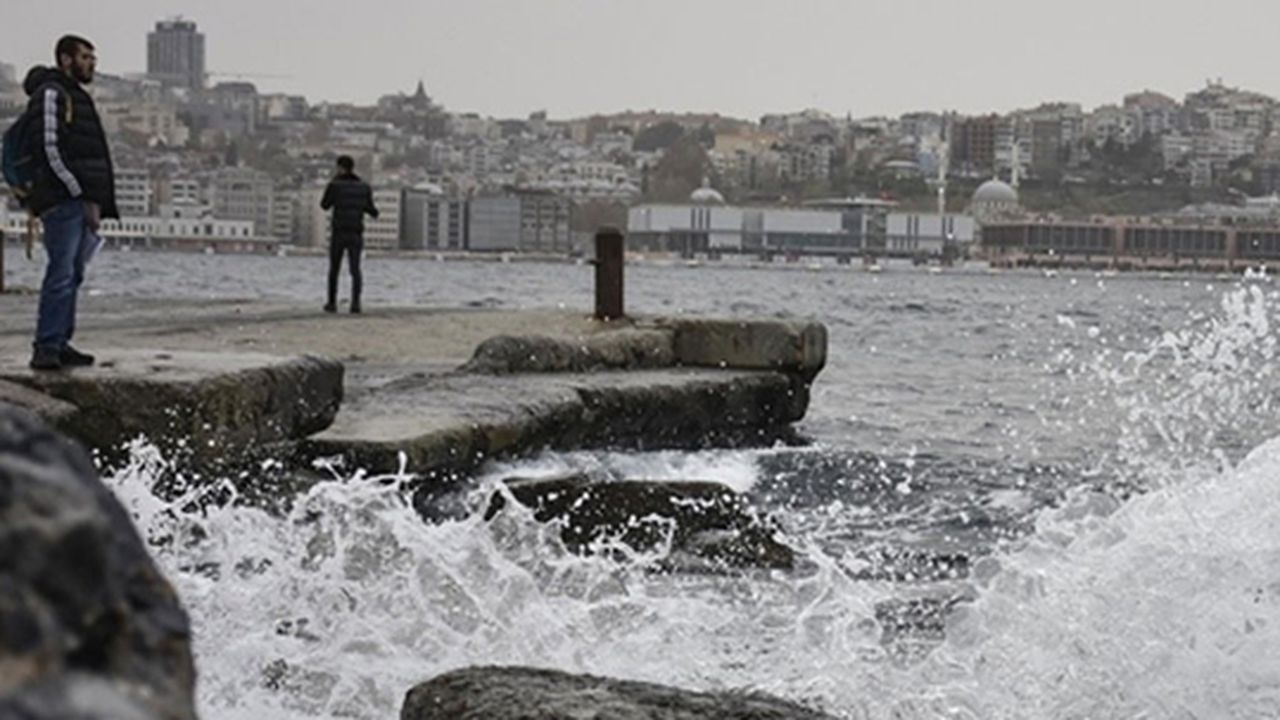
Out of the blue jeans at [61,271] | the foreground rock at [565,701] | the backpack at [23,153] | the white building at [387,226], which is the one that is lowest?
the white building at [387,226]

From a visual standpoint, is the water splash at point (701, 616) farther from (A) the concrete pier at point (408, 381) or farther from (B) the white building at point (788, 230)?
(B) the white building at point (788, 230)

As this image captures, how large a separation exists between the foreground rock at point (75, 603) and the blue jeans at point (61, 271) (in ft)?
18.5

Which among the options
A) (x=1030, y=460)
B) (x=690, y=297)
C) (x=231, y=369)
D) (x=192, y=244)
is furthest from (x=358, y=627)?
(x=192, y=244)

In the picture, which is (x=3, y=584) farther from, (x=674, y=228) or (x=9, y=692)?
(x=674, y=228)

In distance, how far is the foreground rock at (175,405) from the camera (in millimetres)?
6043

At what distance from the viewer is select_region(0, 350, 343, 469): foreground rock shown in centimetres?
604

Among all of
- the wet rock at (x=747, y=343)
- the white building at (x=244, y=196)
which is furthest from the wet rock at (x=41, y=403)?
the white building at (x=244, y=196)

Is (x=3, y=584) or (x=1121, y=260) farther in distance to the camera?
(x=1121, y=260)

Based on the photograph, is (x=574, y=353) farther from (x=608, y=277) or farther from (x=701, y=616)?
(x=701, y=616)

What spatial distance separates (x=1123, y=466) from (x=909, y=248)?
5779 inches

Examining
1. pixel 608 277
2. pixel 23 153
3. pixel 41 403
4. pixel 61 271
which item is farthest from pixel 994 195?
pixel 41 403

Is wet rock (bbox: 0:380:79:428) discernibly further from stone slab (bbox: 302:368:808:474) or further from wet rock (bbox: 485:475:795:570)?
wet rock (bbox: 485:475:795:570)

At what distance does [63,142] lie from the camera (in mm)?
6461

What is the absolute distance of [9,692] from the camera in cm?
92
